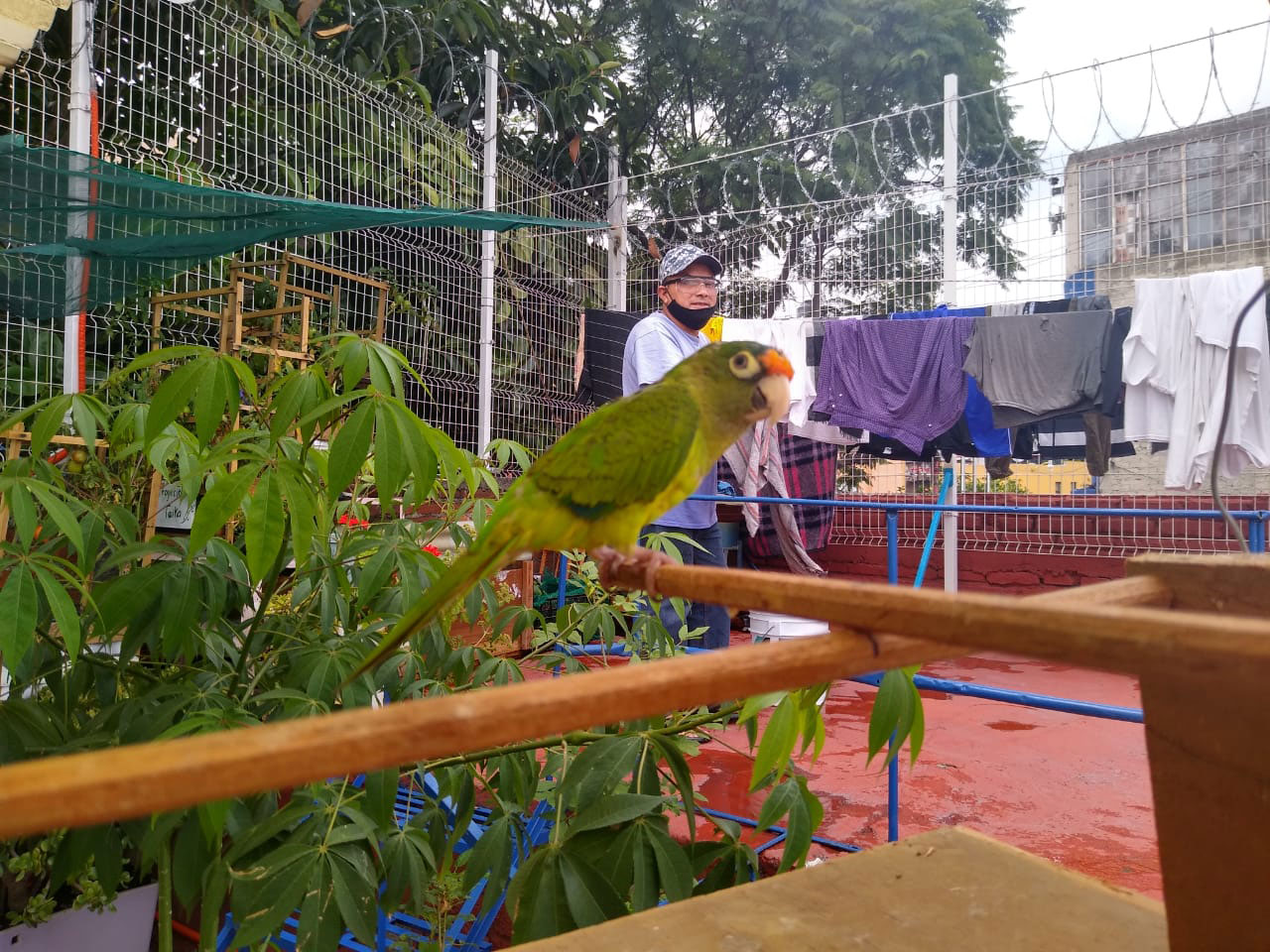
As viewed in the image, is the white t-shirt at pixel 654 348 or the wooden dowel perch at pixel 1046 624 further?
the white t-shirt at pixel 654 348

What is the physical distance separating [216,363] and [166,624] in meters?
0.46

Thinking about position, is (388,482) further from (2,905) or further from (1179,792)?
(2,905)

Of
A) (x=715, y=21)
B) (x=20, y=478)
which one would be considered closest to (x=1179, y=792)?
(x=20, y=478)

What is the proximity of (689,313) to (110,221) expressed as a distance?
7.90ft

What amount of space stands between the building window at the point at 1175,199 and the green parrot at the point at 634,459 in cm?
483

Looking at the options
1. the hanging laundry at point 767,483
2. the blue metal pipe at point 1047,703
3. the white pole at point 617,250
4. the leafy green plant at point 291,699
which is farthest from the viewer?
the white pole at point 617,250

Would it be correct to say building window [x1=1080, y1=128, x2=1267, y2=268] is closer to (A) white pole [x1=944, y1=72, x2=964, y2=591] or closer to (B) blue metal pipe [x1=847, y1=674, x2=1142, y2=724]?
(A) white pole [x1=944, y1=72, x2=964, y2=591]

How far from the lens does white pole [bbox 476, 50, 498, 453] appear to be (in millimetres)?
6152

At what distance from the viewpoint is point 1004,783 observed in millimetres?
3568

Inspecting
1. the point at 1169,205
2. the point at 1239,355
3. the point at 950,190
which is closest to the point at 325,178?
the point at 950,190

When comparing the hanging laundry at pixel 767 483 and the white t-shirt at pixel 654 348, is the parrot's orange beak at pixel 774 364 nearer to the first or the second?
the white t-shirt at pixel 654 348

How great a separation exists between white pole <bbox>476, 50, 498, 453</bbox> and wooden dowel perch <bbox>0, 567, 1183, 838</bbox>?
5559 mm

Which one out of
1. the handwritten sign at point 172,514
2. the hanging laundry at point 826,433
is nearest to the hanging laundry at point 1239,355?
the hanging laundry at point 826,433

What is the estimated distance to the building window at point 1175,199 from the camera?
4.94m
